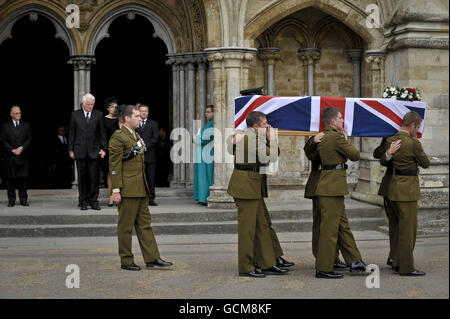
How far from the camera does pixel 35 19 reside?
14.3m

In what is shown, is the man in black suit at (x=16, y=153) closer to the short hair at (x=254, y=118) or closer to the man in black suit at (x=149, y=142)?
the man in black suit at (x=149, y=142)

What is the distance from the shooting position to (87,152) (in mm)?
11992

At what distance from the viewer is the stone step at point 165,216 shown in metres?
11.6

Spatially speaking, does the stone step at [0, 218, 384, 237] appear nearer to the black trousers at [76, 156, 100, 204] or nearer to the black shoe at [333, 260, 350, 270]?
the black trousers at [76, 156, 100, 204]

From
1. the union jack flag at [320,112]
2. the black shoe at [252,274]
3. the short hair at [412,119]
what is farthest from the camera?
the union jack flag at [320,112]

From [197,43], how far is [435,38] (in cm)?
431

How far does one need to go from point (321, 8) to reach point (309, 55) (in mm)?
1411

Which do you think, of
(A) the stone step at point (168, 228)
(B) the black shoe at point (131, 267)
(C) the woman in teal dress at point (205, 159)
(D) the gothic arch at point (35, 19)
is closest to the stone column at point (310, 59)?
(C) the woman in teal dress at point (205, 159)

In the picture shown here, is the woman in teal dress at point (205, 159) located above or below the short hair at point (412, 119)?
below

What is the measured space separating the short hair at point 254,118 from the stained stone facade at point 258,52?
375cm

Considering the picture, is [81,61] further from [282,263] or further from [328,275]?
[328,275]

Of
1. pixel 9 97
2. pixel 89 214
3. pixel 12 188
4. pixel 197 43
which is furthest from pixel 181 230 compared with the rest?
pixel 9 97

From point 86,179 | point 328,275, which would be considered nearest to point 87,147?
point 86,179

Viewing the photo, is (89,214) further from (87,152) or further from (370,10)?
(370,10)
